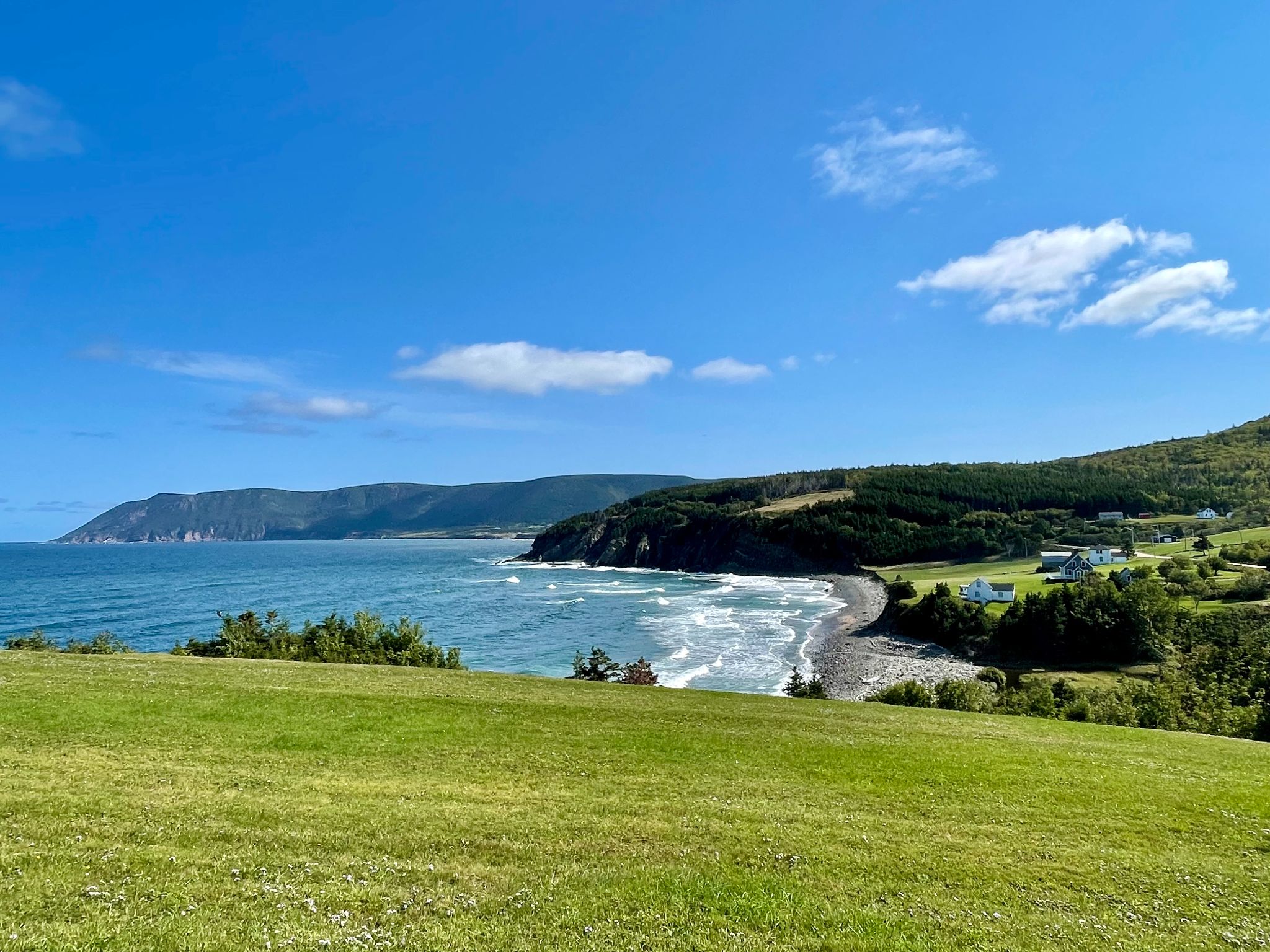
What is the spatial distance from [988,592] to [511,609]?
209ft

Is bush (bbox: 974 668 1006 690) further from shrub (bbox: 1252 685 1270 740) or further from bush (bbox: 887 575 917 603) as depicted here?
bush (bbox: 887 575 917 603)

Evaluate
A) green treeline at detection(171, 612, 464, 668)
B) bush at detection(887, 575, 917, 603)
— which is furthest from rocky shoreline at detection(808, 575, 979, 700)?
green treeline at detection(171, 612, 464, 668)

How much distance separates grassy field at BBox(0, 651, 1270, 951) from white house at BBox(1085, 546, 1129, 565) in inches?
3995

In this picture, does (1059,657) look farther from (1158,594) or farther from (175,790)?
(175,790)

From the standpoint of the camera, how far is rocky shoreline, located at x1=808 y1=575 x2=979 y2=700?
53906mm

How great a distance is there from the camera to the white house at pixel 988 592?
82.7 meters

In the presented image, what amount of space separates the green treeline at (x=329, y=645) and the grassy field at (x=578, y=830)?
1715 centimetres

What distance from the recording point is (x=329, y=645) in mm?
36812

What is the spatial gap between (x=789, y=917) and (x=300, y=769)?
9472 millimetres

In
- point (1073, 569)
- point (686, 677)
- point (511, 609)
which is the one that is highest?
point (1073, 569)

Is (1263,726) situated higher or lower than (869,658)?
higher

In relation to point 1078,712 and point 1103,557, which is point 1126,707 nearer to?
point 1078,712

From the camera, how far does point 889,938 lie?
788 cm

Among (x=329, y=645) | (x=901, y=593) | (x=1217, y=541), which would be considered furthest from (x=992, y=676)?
(x=1217, y=541)
